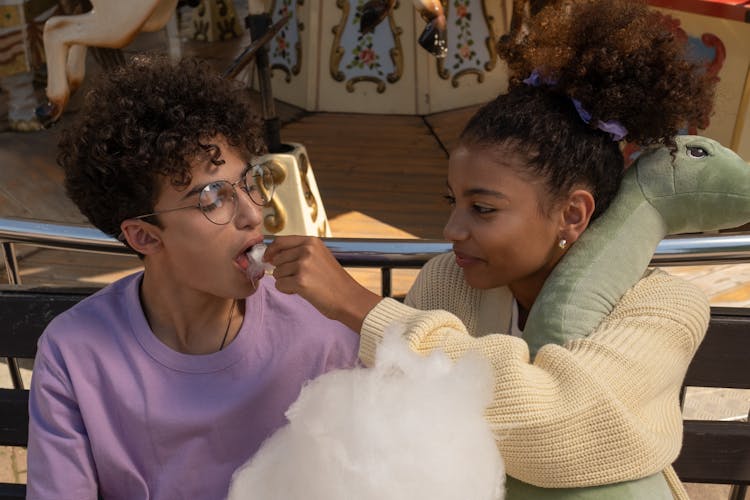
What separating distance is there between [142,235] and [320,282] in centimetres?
37

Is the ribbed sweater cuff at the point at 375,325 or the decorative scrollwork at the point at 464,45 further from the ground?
the ribbed sweater cuff at the point at 375,325

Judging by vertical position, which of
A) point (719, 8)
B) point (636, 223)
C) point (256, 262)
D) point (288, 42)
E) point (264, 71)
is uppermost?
point (636, 223)

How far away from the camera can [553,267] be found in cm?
139

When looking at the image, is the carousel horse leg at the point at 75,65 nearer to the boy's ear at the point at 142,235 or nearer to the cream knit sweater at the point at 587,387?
the boy's ear at the point at 142,235

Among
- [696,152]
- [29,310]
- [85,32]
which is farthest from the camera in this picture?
[85,32]

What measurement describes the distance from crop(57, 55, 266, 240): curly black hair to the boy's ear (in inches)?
0.7

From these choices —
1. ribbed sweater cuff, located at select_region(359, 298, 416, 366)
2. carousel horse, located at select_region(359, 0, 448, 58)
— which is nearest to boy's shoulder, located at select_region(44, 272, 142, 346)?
ribbed sweater cuff, located at select_region(359, 298, 416, 366)

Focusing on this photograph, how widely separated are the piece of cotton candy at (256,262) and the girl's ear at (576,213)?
488 mm

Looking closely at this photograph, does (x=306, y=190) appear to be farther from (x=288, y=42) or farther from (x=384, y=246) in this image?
(x=288, y=42)

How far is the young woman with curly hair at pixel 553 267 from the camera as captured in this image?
3.67 feet

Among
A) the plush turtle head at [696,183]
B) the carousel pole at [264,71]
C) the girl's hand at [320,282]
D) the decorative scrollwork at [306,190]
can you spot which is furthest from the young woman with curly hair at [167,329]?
the decorative scrollwork at [306,190]

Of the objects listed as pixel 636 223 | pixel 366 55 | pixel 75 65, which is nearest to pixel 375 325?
pixel 636 223

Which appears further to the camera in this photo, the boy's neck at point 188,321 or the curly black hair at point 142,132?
the boy's neck at point 188,321

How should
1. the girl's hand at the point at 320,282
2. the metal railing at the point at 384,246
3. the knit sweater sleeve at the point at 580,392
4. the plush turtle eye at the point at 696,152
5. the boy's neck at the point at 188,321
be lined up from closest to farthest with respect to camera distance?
the knit sweater sleeve at the point at 580,392
the girl's hand at the point at 320,282
the plush turtle eye at the point at 696,152
the boy's neck at the point at 188,321
the metal railing at the point at 384,246
